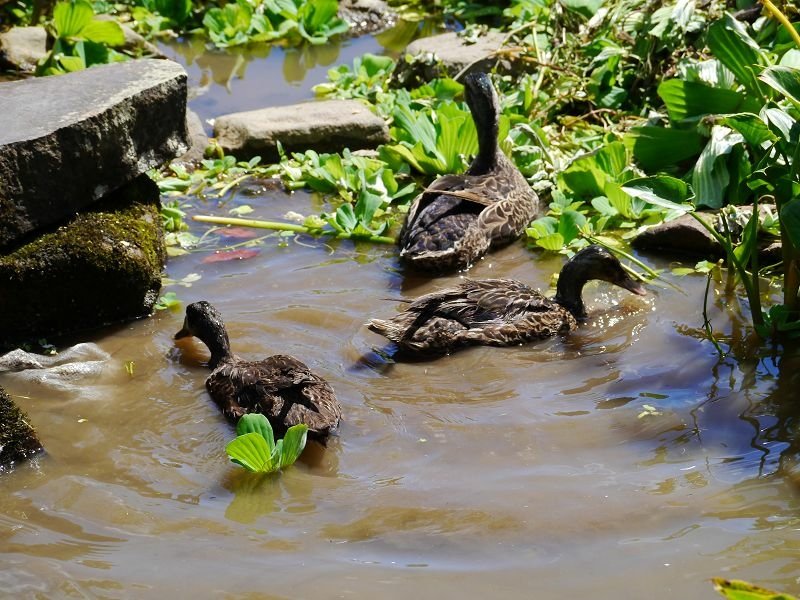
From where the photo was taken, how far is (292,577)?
11.8 ft

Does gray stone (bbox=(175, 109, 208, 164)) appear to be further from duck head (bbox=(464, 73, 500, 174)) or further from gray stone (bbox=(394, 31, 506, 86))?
duck head (bbox=(464, 73, 500, 174))

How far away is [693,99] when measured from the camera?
7.02 meters

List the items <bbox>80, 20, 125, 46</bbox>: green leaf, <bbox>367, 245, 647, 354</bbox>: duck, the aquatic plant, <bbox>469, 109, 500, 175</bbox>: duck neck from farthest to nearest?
<bbox>80, 20, 125, 46</bbox>: green leaf
the aquatic plant
<bbox>469, 109, 500, 175</bbox>: duck neck
<bbox>367, 245, 647, 354</bbox>: duck

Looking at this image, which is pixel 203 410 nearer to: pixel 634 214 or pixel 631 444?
pixel 631 444

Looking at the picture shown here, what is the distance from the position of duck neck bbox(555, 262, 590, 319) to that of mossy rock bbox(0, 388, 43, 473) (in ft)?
9.91

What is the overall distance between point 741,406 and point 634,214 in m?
2.39

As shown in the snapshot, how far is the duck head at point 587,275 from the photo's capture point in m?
5.96

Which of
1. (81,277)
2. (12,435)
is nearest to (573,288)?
(81,277)

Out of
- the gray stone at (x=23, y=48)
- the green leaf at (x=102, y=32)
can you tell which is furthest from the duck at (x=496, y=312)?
the gray stone at (x=23, y=48)

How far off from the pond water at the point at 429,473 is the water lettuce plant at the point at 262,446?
0.09 meters

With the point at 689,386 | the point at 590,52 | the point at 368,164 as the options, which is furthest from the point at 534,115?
the point at 689,386

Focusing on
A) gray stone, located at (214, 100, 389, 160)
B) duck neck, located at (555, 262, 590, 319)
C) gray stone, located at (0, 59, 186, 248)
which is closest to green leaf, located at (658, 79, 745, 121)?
duck neck, located at (555, 262, 590, 319)

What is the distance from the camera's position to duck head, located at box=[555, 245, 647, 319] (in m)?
5.96

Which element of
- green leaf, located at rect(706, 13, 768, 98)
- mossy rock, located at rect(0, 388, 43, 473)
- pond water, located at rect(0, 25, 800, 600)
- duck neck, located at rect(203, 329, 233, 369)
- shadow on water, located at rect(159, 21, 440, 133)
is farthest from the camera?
shadow on water, located at rect(159, 21, 440, 133)
